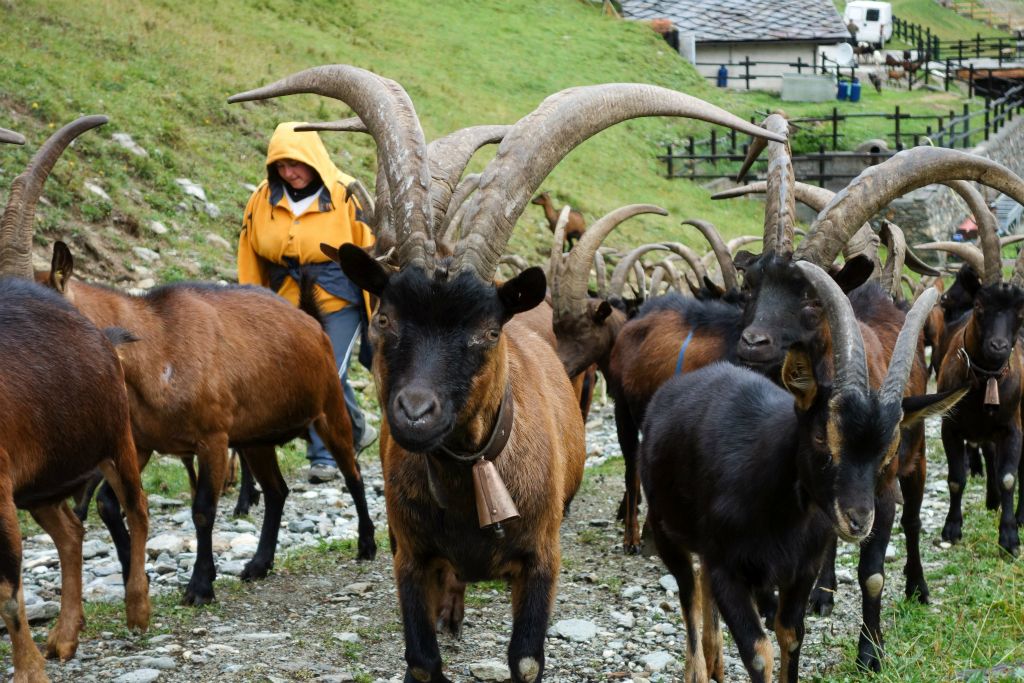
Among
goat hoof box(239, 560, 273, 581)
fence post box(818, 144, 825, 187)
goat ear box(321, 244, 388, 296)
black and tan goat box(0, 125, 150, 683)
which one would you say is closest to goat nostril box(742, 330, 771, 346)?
goat ear box(321, 244, 388, 296)

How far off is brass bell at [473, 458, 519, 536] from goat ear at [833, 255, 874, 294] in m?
2.73

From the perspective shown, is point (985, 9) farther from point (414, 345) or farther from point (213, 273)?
point (414, 345)

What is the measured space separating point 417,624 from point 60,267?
344 cm

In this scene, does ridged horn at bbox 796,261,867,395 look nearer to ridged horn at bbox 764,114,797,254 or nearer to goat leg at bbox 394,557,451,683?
goat leg at bbox 394,557,451,683

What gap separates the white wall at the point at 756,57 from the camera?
58.7m

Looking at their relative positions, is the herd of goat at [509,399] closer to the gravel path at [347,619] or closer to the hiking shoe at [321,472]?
the gravel path at [347,619]

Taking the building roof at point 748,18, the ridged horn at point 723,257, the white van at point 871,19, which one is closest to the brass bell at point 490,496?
the ridged horn at point 723,257

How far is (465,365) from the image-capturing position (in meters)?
4.27

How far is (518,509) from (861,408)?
4.58 ft

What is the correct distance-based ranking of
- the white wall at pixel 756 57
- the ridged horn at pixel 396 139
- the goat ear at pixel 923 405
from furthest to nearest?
the white wall at pixel 756 57
the goat ear at pixel 923 405
the ridged horn at pixel 396 139

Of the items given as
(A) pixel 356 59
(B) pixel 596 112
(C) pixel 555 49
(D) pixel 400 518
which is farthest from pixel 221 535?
(C) pixel 555 49

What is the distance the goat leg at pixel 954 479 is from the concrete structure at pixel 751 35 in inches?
1970

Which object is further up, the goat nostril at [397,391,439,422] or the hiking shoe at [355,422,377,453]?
the goat nostril at [397,391,439,422]

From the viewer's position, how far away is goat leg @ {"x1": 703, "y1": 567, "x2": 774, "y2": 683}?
16.6ft
